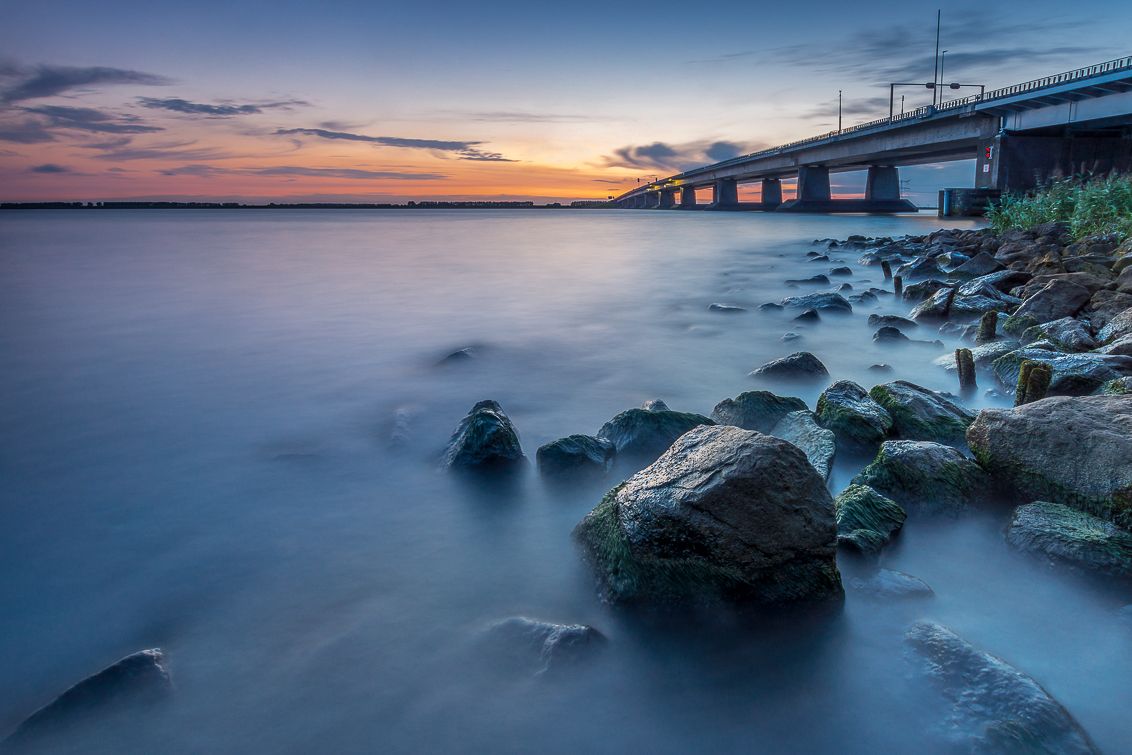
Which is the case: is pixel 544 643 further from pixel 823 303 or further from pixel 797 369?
pixel 823 303

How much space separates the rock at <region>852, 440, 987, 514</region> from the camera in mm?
3801

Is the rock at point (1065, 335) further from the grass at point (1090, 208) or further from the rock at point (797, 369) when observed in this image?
the grass at point (1090, 208)

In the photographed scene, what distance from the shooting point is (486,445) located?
481cm

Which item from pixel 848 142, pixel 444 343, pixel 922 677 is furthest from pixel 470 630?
pixel 848 142

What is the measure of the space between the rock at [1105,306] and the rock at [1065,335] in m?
0.21

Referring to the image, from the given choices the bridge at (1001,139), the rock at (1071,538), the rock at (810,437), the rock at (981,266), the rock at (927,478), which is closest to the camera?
the rock at (1071,538)

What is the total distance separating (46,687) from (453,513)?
2122 mm

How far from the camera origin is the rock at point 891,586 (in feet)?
10.3

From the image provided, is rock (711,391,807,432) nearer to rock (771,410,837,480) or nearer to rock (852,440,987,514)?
rock (771,410,837,480)

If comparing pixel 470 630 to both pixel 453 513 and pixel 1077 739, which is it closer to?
pixel 453 513

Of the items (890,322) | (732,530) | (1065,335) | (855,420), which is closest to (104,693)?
(732,530)

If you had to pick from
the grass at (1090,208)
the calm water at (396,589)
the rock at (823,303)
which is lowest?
the calm water at (396,589)

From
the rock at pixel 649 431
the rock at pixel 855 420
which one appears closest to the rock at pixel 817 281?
the rock at pixel 855 420

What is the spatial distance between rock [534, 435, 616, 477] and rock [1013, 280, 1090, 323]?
21.0 ft
